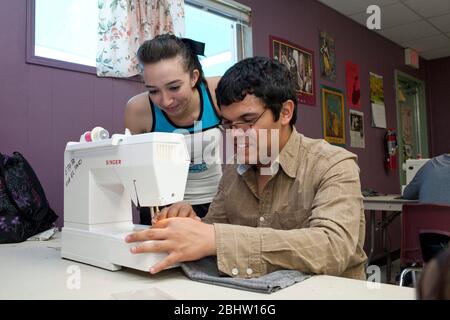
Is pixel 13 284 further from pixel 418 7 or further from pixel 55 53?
pixel 418 7

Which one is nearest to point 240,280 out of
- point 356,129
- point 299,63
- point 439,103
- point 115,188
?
point 115,188

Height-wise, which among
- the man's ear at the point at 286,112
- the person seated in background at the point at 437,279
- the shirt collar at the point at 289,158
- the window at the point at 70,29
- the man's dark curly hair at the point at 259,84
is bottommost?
the person seated in background at the point at 437,279

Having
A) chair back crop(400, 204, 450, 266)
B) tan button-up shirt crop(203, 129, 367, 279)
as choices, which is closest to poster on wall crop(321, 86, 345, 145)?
chair back crop(400, 204, 450, 266)

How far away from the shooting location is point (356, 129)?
4203mm

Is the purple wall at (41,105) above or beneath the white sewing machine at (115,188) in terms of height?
above

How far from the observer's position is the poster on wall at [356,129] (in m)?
4.14

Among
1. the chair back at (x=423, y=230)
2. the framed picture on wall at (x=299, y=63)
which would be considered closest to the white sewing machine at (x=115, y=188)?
the chair back at (x=423, y=230)

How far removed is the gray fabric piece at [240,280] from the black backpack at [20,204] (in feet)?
2.66

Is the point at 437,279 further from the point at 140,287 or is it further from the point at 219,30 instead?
the point at 219,30

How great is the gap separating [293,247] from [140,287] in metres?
0.31

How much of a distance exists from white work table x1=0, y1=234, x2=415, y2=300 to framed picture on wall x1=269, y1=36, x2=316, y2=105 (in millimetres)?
2670

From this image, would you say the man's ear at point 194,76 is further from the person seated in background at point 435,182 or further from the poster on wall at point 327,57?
the poster on wall at point 327,57

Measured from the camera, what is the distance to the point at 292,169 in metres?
1.04

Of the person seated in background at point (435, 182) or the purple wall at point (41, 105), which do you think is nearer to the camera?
the purple wall at point (41, 105)
